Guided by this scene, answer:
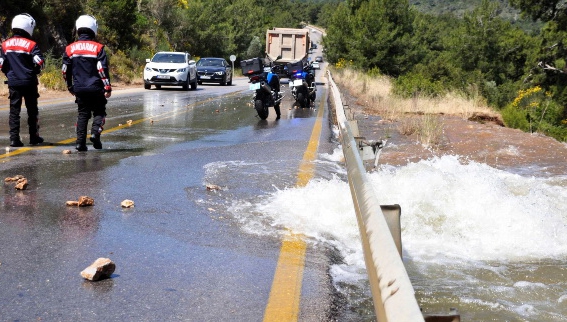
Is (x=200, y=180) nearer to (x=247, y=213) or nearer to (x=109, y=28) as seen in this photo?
(x=247, y=213)

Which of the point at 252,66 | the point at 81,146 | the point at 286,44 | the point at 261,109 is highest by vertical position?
the point at 252,66

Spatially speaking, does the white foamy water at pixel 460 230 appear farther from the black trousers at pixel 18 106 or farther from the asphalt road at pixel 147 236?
the black trousers at pixel 18 106

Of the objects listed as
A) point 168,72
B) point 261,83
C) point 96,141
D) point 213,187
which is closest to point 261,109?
point 261,83

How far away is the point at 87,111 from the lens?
10719 mm

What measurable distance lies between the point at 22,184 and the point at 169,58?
27.8 m

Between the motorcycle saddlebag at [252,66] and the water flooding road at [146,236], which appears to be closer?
the water flooding road at [146,236]

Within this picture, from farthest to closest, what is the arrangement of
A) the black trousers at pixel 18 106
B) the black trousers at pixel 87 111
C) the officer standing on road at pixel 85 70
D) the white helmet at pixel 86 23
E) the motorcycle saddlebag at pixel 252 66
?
the motorcycle saddlebag at pixel 252 66, the black trousers at pixel 18 106, the black trousers at pixel 87 111, the officer standing on road at pixel 85 70, the white helmet at pixel 86 23

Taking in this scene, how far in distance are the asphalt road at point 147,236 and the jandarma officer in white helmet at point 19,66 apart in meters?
0.53

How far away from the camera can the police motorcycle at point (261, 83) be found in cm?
1723

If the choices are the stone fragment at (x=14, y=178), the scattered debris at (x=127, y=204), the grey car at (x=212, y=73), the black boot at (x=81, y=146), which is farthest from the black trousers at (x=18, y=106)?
the grey car at (x=212, y=73)

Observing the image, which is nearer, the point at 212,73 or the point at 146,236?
the point at 146,236

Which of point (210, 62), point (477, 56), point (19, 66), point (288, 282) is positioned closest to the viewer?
point (288, 282)

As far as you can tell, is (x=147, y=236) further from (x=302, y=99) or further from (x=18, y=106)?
(x=302, y=99)

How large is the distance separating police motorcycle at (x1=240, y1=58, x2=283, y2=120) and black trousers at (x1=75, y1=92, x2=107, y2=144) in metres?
6.45
